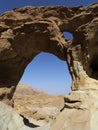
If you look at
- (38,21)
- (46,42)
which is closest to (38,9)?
(38,21)

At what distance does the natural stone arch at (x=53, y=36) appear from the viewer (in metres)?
11.4

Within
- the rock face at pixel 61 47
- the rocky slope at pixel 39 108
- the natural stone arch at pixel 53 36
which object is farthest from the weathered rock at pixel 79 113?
the rocky slope at pixel 39 108

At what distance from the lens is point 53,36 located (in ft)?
41.6

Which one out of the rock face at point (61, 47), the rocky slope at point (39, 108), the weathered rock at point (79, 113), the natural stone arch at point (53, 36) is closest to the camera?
the weathered rock at point (79, 113)

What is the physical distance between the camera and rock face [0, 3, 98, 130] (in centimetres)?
992

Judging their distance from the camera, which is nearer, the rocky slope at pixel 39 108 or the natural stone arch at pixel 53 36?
the natural stone arch at pixel 53 36

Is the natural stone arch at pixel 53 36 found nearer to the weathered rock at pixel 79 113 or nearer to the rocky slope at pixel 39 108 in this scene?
the weathered rock at pixel 79 113

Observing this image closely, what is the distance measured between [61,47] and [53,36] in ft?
2.25

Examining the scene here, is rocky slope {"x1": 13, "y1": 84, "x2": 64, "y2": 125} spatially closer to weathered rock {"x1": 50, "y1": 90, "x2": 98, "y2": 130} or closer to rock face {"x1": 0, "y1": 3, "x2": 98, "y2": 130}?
weathered rock {"x1": 50, "y1": 90, "x2": 98, "y2": 130}

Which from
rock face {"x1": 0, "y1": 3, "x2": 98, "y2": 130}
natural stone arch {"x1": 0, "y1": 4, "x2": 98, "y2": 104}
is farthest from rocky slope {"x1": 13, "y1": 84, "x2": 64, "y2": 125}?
natural stone arch {"x1": 0, "y1": 4, "x2": 98, "y2": 104}

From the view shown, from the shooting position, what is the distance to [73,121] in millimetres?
9445

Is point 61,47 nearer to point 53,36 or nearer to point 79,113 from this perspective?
point 53,36

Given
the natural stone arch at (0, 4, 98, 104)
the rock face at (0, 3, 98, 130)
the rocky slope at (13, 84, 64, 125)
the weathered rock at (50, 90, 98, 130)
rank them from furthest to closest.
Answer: the rocky slope at (13, 84, 64, 125) < the natural stone arch at (0, 4, 98, 104) < the rock face at (0, 3, 98, 130) < the weathered rock at (50, 90, 98, 130)

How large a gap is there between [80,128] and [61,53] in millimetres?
4815
